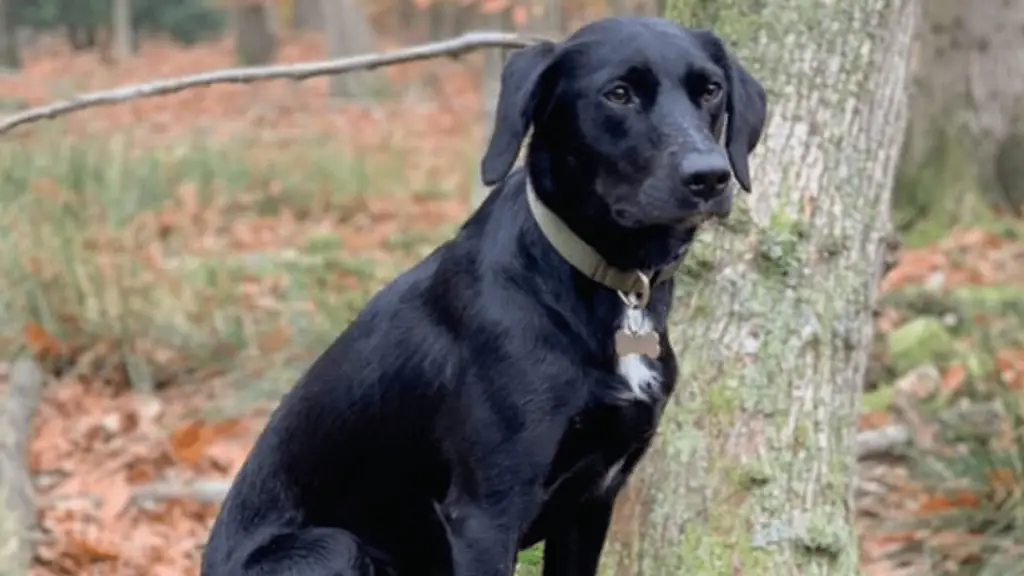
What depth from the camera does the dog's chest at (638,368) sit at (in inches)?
119

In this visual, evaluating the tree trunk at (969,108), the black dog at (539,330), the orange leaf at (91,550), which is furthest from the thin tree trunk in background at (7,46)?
the black dog at (539,330)

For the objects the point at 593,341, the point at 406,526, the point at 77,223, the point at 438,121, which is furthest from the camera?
the point at 438,121

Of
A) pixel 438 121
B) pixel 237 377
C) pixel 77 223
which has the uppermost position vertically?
pixel 77 223

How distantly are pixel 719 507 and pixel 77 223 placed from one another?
15.2ft

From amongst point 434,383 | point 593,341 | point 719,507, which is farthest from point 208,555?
point 719,507

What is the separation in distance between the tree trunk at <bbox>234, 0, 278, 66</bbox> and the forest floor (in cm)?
1663

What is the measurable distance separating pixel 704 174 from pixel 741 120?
0.46 metres

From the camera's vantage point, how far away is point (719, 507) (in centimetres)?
397

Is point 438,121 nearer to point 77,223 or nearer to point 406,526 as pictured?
point 77,223

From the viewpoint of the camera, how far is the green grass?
23.1 feet

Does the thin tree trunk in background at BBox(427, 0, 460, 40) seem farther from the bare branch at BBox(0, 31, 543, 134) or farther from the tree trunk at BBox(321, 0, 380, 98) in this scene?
the bare branch at BBox(0, 31, 543, 134)

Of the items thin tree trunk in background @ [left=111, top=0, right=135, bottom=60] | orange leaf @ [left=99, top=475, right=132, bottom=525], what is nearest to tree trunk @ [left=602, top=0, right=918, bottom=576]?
orange leaf @ [left=99, top=475, right=132, bottom=525]

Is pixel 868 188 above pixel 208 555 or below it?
above

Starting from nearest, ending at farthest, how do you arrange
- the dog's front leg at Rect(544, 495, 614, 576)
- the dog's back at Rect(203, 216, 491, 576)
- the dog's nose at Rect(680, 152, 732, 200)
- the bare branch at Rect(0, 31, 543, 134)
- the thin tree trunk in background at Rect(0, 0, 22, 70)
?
the dog's nose at Rect(680, 152, 732, 200)
the dog's back at Rect(203, 216, 491, 576)
the dog's front leg at Rect(544, 495, 614, 576)
the bare branch at Rect(0, 31, 543, 134)
the thin tree trunk in background at Rect(0, 0, 22, 70)
